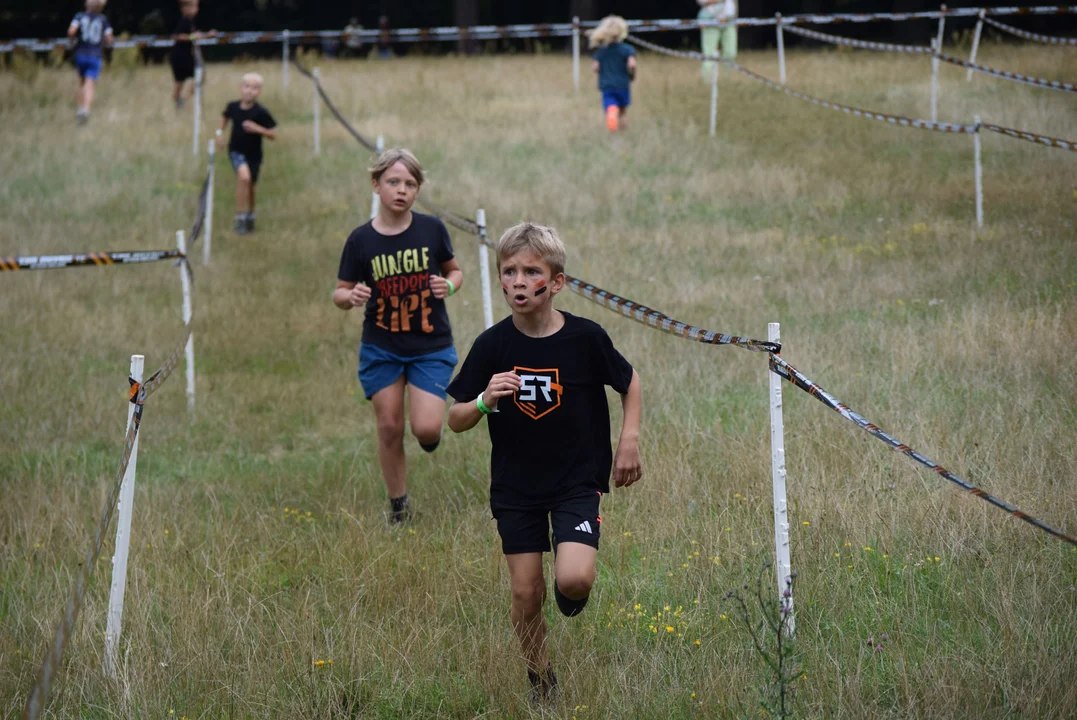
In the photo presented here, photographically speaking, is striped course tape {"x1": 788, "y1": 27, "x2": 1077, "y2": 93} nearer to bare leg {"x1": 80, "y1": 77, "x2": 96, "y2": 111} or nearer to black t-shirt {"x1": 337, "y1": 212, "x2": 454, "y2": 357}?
black t-shirt {"x1": 337, "y1": 212, "x2": 454, "y2": 357}

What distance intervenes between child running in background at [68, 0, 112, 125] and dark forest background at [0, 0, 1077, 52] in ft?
52.9

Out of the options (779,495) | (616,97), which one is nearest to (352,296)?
(779,495)

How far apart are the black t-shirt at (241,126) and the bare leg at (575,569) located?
11122 mm

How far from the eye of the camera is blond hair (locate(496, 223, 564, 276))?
4.22 m

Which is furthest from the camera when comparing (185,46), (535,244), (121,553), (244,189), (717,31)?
(717,31)

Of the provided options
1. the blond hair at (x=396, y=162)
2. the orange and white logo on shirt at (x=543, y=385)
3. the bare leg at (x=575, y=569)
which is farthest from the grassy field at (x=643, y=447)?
the blond hair at (x=396, y=162)

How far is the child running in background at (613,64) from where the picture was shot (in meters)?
16.4

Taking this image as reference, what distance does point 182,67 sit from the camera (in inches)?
821

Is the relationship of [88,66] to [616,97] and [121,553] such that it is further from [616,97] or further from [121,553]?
[121,553]

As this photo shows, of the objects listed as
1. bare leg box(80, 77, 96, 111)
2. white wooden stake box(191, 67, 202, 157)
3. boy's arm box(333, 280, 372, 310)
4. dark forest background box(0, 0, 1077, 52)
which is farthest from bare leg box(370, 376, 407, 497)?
dark forest background box(0, 0, 1077, 52)

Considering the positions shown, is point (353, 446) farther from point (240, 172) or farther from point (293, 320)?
point (240, 172)

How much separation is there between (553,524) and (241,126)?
11.3 m

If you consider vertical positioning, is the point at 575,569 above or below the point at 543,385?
below

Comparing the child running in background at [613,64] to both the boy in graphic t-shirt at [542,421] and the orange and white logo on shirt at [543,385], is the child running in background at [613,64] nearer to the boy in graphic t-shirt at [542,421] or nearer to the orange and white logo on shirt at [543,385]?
the boy in graphic t-shirt at [542,421]
